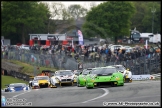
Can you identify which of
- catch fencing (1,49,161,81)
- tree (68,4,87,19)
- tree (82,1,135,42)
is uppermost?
tree (68,4,87,19)

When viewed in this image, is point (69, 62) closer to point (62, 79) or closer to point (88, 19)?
point (62, 79)

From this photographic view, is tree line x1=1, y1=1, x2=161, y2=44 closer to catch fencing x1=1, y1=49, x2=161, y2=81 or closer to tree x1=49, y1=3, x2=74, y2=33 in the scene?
tree x1=49, y1=3, x2=74, y2=33

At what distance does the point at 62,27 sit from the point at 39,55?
68467 millimetres

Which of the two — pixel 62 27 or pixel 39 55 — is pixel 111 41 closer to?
pixel 62 27

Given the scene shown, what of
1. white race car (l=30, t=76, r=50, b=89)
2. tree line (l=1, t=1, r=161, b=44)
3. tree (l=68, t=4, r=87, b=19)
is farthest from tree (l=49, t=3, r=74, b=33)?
white race car (l=30, t=76, r=50, b=89)

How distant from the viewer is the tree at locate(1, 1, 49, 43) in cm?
8756

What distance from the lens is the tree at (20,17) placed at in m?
87.6

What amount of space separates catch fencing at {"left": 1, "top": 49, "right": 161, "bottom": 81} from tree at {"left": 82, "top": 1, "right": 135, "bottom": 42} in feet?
133

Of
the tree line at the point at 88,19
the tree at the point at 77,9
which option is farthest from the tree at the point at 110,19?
the tree at the point at 77,9

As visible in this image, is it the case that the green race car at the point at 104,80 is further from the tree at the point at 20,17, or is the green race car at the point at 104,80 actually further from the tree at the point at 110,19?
the tree at the point at 20,17

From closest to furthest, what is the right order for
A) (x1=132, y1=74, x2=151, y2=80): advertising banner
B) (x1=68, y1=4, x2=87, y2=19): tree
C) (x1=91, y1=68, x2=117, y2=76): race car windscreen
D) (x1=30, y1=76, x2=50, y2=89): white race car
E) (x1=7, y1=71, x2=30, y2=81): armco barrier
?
(x1=91, y1=68, x2=117, y2=76): race car windscreen < (x1=30, y1=76, x2=50, y2=89): white race car < (x1=132, y1=74, x2=151, y2=80): advertising banner < (x1=7, y1=71, x2=30, y2=81): armco barrier < (x1=68, y1=4, x2=87, y2=19): tree

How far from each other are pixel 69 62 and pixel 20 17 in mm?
51986

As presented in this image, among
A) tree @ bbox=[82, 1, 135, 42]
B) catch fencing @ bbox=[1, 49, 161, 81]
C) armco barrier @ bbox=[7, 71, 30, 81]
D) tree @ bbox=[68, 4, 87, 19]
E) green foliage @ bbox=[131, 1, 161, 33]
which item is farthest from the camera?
tree @ bbox=[68, 4, 87, 19]

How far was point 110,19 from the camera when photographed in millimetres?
89875
